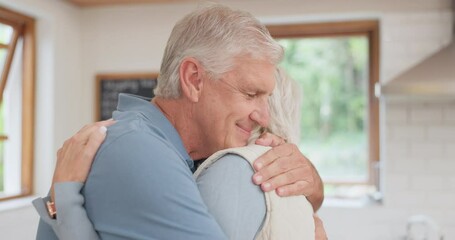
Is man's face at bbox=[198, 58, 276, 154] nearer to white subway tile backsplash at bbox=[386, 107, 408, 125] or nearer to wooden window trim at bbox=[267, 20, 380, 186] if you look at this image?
white subway tile backsplash at bbox=[386, 107, 408, 125]

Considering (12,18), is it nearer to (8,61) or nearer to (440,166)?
(8,61)

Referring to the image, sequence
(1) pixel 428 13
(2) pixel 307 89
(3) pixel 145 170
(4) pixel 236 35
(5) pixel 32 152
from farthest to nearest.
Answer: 1. (2) pixel 307 89
2. (5) pixel 32 152
3. (1) pixel 428 13
4. (4) pixel 236 35
5. (3) pixel 145 170

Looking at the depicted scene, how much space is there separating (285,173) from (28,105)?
2.94 meters

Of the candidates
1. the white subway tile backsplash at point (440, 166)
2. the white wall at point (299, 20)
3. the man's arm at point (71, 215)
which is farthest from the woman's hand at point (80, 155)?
the white subway tile backsplash at point (440, 166)

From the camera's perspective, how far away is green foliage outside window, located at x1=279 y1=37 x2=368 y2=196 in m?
3.82

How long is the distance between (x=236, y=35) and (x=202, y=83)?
11 centimetres

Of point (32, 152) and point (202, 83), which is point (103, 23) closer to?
point (32, 152)

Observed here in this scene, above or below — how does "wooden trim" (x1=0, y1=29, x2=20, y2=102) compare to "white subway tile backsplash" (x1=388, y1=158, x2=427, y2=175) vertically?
above

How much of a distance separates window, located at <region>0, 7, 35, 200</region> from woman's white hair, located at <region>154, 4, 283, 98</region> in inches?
109

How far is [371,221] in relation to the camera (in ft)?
11.4

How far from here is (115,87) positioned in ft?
13.0

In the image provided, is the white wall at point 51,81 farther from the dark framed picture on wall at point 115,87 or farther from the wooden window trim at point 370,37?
the wooden window trim at point 370,37

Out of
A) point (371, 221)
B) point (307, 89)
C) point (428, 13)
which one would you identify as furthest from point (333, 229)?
point (428, 13)

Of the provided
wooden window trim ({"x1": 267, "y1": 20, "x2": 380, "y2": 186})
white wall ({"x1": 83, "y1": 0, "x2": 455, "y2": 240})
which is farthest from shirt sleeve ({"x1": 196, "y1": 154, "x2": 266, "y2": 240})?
wooden window trim ({"x1": 267, "y1": 20, "x2": 380, "y2": 186})
